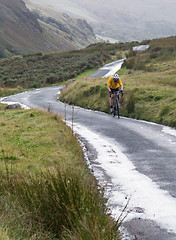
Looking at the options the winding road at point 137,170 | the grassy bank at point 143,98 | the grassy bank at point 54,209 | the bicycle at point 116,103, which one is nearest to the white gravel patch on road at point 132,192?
the winding road at point 137,170

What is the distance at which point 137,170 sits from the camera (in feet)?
25.5

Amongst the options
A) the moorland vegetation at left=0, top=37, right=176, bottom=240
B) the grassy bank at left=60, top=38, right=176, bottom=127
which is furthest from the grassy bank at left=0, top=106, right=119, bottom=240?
the grassy bank at left=60, top=38, right=176, bottom=127

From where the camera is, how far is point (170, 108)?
14.9m

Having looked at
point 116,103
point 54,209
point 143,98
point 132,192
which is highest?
point 143,98

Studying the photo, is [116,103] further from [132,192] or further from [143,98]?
[132,192]

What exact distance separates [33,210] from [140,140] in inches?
286

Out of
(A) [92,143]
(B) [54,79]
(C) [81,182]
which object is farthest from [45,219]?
(B) [54,79]

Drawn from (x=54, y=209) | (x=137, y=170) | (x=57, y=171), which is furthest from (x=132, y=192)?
(x=54, y=209)

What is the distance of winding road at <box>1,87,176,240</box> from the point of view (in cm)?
502

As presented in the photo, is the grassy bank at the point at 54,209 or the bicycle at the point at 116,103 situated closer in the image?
the grassy bank at the point at 54,209

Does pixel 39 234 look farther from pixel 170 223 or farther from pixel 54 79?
pixel 54 79

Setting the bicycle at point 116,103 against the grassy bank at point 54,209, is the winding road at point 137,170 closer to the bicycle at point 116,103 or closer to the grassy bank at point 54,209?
the grassy bank at point 54,209

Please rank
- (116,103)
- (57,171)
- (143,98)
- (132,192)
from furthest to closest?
1. (143,98)
2. (116,103)
3. (132,192)
4. (57,171)

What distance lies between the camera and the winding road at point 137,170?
16.5 feet
